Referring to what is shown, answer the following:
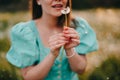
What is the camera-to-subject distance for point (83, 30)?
1916mm

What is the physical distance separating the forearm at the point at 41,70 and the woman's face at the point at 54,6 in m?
0.18

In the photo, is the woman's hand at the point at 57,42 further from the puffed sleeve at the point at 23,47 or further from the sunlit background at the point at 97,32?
the sunlit background at the point at 97,32

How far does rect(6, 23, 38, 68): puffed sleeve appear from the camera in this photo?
71.0 inches

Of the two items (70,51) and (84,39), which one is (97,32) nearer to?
(84,39)

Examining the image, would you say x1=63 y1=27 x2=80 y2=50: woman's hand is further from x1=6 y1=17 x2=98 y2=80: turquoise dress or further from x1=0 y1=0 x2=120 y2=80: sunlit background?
x1=0 y1=0 x2=120 y2=80: sunlit background

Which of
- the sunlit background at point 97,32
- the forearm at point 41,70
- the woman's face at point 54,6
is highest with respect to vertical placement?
the woman's face at point 54,6

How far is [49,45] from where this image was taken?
170 centimetres

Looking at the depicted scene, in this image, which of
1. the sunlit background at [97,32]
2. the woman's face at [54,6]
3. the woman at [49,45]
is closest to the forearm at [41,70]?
the woman at [49,45]

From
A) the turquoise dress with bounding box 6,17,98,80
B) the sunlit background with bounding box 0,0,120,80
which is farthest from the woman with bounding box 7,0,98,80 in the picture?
the sunlit background with bounding box 0,0,120,80

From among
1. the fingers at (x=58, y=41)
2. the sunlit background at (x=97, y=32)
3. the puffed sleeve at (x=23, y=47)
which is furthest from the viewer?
the sunlit background at (x=97, y=32)

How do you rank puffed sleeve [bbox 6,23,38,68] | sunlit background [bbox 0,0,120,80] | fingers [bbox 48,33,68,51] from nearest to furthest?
fingers [bbox 48,33,68,51]
puffed sleeve [bbox 6,23,38,68]
sunlit background [bbox 0,0,120,80]

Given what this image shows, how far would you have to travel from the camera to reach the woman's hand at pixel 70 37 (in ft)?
5.49

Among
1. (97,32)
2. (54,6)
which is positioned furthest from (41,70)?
(97,32)

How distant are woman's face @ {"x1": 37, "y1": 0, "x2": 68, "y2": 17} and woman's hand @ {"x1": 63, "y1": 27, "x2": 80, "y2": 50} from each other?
0.12 metres
